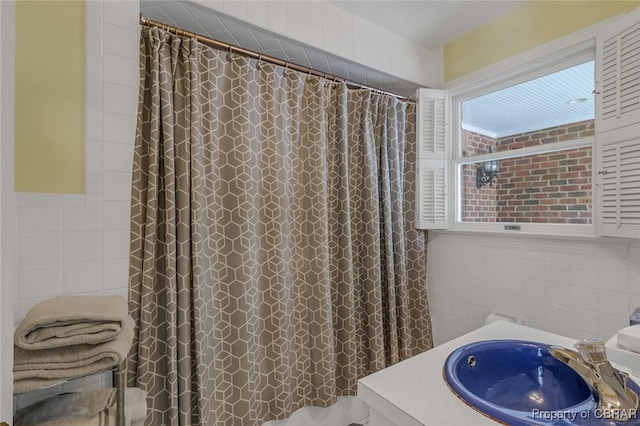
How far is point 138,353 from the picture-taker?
4.22ft

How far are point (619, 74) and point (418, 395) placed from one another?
1701 mm

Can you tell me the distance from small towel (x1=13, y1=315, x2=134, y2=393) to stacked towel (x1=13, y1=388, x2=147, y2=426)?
19 centimetres

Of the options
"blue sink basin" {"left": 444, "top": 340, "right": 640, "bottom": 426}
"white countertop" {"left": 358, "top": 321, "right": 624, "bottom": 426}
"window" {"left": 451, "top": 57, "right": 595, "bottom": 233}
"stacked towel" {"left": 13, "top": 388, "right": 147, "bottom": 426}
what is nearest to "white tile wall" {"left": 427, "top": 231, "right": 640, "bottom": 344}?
"window" {"left": 451, "top": 57, "right": 595, "bottom": 233}

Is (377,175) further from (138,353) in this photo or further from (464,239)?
(138,353)

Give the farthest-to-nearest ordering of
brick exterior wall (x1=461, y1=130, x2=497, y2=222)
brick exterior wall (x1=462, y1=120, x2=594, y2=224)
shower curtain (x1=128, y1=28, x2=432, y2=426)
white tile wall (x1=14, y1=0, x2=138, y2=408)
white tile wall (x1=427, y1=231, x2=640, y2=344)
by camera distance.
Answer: brick exterior wall (x1=461, y1=130, x2=497, y2=222) < brick exterior wall (x1=462, y1=120, x2=594, y2=224) < white tile wall (x1=427, y1=231, x2=640, y2=344) < shower curtain (x1=128, y1=28, x2=432, y2=426) < white tile wall (x1=14, y1=0, x2=138, y2=408)

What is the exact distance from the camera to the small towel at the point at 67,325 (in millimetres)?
804

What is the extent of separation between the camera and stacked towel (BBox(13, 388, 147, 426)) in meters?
0.90

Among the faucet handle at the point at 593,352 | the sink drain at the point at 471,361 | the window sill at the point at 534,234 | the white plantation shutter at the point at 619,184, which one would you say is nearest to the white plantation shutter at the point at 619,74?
the white plantation shutter at the point at 619,184

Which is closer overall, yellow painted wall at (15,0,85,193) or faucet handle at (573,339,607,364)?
faucet handle at (573,339,607,364)

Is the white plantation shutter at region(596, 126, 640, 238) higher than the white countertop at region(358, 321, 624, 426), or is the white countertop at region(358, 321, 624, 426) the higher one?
the white plantation shutter at region(596, 126, 640, 238)

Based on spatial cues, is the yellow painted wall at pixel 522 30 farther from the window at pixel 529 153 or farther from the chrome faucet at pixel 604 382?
the chrome faucet at pixel 604 382

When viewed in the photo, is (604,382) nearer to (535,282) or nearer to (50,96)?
(535,282)

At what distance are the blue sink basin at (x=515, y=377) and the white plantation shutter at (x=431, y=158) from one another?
1287 millimetres

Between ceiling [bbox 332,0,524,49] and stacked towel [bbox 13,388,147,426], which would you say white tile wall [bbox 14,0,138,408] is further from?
ceiling [bbox 332,0,524,49]
